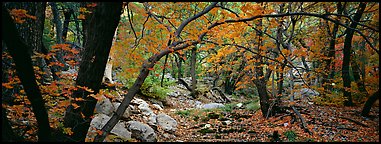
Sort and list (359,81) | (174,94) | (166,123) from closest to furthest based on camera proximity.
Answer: (166,123) < (359,81) < (174,94)

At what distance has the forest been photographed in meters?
2.77

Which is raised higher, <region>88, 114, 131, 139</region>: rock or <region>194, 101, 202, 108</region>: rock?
<region>88, 114, 131, 139</region>: rock

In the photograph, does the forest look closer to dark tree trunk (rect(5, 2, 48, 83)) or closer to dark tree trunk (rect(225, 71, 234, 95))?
dark tree trunk (rect(5, 2, 48, 83))

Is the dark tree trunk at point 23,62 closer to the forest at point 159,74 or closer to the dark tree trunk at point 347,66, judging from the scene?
the forest at point 159,74

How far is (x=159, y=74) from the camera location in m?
5.94

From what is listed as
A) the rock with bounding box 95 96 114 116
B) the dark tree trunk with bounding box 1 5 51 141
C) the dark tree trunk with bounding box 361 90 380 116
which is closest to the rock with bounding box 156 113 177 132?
the rock with bounding box 95 96 114 116

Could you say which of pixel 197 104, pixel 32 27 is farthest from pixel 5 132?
pixel 197 104

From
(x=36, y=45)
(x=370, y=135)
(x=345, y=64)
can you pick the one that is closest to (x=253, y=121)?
(x=370, y=135)

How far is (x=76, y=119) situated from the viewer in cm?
322

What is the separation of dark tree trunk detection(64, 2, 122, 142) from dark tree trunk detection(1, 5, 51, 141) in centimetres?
73

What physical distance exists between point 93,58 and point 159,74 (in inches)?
120

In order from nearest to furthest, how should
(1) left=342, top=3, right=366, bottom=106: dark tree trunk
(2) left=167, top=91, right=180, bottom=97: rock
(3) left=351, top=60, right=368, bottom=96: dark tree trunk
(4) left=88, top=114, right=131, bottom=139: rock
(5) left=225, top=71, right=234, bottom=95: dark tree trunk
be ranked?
(4) left=88, top=114, right=131, bottom=139: rock < (1) left=342, top=3, right=366, bottom=106: dark tree trunk < (3) left=351, top=60, right=368, bottom=96: dark tree trunk < (2) left=167, top=91, right=180, bottom=97: rock < (5) left=225, top=71, right=234, bottom=95: dark tree trunk

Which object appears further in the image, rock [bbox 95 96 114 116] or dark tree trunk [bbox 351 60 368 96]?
Result: dark tree trunk [bbox 351 60 368 96]

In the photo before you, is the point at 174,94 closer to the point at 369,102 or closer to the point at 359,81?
the point at 359,81
